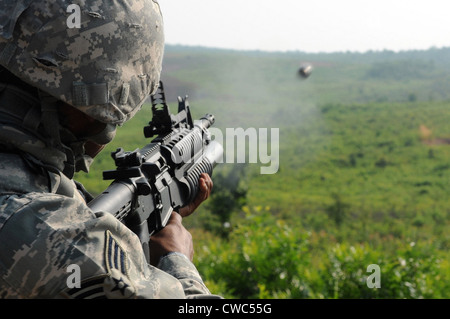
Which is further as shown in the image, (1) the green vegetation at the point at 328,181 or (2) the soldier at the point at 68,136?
(1) the green vegetation at the point at 328,181

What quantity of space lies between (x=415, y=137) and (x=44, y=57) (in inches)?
2215

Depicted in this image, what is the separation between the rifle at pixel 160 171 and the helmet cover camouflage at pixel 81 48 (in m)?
0.56

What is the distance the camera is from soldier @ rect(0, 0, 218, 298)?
5.37 ft

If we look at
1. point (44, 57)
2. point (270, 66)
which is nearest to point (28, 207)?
point (44, 57)

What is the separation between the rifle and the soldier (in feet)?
0.99

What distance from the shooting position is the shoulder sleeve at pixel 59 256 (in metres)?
1.62

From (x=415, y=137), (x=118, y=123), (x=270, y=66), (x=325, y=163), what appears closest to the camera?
(x=118, y=123)

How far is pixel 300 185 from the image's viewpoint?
4369cm

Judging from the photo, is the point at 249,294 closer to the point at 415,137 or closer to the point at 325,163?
the point at 325,163

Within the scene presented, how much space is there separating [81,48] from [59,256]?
0.76 meters

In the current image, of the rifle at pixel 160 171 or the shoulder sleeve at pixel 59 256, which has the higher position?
the rifle at pixel 160 171

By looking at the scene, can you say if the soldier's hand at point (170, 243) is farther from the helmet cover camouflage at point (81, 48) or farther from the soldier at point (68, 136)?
the helmet cover camouflage at point (81, 48)

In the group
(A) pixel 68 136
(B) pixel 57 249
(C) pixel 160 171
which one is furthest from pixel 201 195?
(B) pixel 57 249

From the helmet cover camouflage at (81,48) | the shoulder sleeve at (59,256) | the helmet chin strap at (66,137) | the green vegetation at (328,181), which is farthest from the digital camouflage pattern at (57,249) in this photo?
the green vegetation at (328,181)
